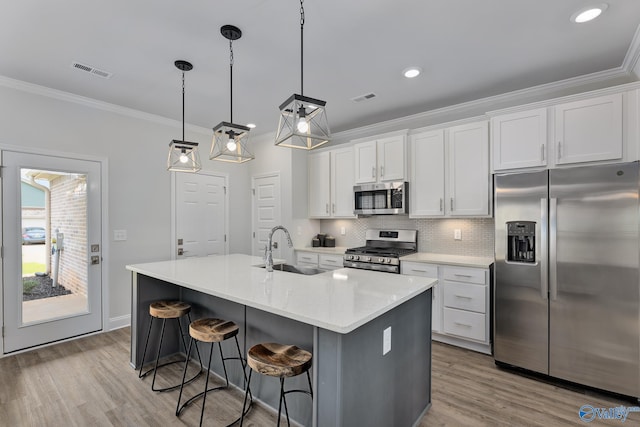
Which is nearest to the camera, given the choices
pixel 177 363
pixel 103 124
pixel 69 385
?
pixel 69 385

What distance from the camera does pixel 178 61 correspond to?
2.76 m

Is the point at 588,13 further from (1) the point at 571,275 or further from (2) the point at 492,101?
(1) the point at 571,275

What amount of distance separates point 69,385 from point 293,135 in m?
2.79

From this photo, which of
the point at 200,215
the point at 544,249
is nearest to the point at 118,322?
the point at 200,215

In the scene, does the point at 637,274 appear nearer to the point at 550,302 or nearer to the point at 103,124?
the point at 550,302

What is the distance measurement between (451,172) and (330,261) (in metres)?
1.94

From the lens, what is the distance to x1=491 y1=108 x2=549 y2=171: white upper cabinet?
280cm

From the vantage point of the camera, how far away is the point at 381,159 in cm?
409

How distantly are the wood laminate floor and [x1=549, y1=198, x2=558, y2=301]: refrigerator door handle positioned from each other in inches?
31.3

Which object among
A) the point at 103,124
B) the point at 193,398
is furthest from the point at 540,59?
the point at 103,124

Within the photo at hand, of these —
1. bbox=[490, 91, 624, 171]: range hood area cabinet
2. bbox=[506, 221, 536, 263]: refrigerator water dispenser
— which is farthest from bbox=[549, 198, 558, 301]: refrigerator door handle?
bbox=[490, 91, 624, 171]: range hood area cabinet

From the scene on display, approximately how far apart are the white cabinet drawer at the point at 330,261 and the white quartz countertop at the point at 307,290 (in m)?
1.60

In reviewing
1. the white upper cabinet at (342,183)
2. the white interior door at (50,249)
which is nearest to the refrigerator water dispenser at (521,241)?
the white upper cabinet at (342,183)

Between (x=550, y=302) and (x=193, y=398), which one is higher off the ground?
(x=550, y=302)
